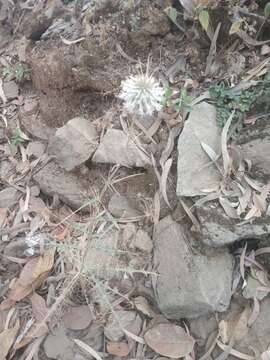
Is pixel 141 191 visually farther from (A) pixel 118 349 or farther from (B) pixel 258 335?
(B) pixel 258 335

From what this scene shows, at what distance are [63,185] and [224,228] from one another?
90cm

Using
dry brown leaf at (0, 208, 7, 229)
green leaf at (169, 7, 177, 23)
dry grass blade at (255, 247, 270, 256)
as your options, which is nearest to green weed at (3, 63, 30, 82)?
dry brown leaf at (0, 208, 7, 229)

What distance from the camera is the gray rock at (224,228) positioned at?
1.96m

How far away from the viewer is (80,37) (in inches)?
101

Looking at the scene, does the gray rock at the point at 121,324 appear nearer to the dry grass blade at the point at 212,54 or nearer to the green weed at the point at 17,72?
the dry grass blade at the point at 212,54

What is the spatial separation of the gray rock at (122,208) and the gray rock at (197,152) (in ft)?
1.00

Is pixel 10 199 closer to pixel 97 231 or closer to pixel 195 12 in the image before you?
pixel 97 231

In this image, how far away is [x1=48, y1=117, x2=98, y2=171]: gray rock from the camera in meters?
2.39

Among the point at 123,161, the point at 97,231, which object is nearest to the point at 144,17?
the point at 123,161

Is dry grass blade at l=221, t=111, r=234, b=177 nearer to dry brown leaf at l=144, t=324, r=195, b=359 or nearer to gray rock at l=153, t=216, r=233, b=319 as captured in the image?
gray rock at l=153, t=216, r=233, b=319

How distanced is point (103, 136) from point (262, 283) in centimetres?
109

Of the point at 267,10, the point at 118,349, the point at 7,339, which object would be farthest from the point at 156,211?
the point at 267,10

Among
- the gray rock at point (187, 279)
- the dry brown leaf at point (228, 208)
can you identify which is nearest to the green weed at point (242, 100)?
the dry brown leaf at point (228, 208)

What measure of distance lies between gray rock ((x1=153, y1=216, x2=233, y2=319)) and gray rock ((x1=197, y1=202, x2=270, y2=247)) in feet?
0.40
